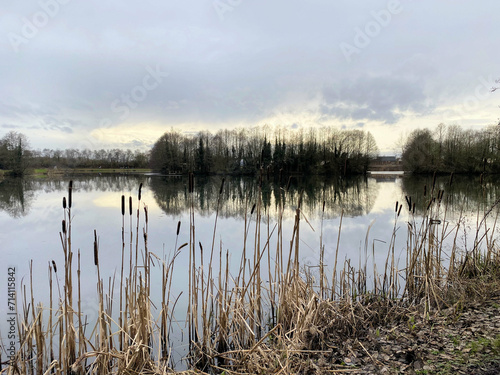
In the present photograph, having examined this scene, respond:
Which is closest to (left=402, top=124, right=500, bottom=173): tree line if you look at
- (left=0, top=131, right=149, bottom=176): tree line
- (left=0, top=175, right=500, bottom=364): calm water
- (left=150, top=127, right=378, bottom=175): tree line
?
(left=150, top=127, right=378, bottom=175): tree line

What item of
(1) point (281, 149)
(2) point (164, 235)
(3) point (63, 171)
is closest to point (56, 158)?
(3) point (63, 171)

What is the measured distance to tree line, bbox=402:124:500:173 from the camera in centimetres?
4069

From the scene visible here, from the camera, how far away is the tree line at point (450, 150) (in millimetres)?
40688

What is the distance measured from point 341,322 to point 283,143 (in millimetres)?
55147

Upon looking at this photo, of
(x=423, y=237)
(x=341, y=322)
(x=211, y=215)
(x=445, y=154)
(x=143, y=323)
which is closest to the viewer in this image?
(x=143, y=323)

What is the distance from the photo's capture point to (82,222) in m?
14.3

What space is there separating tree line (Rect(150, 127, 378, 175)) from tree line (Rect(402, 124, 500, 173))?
9041 mm

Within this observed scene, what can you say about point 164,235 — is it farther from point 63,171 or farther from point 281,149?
point 63,171

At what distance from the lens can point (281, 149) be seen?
54.7 m

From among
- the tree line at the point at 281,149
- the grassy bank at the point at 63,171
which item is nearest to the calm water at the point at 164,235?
the tree line at the point at 281,149

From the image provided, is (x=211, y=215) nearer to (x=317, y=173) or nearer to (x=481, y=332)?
(x=481, y=332)

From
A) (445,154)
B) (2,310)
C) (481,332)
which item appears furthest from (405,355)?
(445,154)

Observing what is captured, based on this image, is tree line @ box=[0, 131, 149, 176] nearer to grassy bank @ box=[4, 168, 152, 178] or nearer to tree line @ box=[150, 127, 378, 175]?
grassy bank @ box=[4, 168, 152, 178]

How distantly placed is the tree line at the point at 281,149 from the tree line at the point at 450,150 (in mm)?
9041
